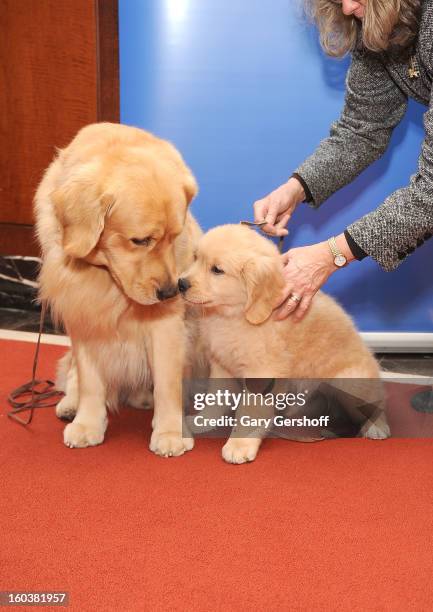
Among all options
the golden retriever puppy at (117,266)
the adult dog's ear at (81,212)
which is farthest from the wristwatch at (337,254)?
the adult dog's ear at (81,212)

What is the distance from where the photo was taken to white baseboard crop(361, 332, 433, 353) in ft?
9.46

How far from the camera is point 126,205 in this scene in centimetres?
150

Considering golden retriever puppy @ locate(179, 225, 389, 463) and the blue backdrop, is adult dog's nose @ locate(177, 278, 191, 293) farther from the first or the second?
the blue backdrop

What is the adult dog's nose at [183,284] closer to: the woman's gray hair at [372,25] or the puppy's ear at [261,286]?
the puppy's ear at [261,286]

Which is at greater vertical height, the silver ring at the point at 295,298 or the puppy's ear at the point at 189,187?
the puppy's ear at the point at 189,187

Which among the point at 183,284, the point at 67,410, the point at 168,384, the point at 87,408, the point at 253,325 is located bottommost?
the point at 67,410

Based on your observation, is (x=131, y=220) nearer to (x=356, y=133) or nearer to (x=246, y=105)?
(x=356, y=133)

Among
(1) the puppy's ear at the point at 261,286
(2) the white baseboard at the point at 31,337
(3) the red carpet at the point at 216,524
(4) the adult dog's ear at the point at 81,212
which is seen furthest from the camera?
(2) the white baseboard at the point at 31,337

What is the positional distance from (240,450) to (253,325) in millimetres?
341

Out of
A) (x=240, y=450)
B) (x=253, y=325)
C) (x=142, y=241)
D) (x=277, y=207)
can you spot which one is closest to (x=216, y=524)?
(x=240, y=450)

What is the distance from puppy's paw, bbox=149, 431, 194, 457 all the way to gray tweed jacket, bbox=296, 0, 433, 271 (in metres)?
0.73

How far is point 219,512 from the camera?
1506mm

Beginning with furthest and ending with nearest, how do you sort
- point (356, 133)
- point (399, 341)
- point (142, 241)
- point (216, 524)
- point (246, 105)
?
point (399, 341) → point (246, 105) → point (356, 133) → point (142, 241) → point (216, 524)

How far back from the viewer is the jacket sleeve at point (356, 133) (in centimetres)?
217
